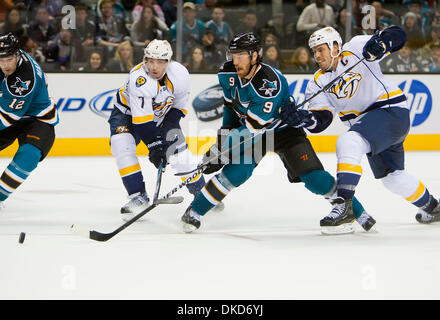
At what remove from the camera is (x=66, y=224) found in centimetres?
371

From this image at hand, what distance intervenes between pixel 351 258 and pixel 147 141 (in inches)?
48.4

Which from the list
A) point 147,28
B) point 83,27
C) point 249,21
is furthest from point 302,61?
point 83,27

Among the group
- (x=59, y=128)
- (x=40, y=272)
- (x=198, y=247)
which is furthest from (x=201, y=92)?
(x=40, y=272)

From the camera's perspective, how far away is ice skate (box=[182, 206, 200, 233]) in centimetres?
348

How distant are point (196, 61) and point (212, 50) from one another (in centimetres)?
21

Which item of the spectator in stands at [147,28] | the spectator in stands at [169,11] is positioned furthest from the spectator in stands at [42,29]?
the spectator in stands at [169,11]

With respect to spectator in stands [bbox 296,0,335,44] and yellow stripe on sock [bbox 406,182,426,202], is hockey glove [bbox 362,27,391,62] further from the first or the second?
spectator in stands [bbox 296,0,335,44]

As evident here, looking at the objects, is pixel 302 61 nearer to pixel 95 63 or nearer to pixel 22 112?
pixel 95 63

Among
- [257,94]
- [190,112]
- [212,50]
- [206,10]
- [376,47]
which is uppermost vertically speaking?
[376,47]

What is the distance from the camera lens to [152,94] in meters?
3.66

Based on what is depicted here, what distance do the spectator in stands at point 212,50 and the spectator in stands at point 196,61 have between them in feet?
0.15

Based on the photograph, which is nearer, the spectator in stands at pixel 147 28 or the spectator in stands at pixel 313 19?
the spectator in stands at pixel 147 28

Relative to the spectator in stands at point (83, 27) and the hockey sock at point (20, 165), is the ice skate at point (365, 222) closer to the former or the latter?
the hockey sock at point (20, 165)

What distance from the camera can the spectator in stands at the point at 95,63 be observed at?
6496 millimetres
